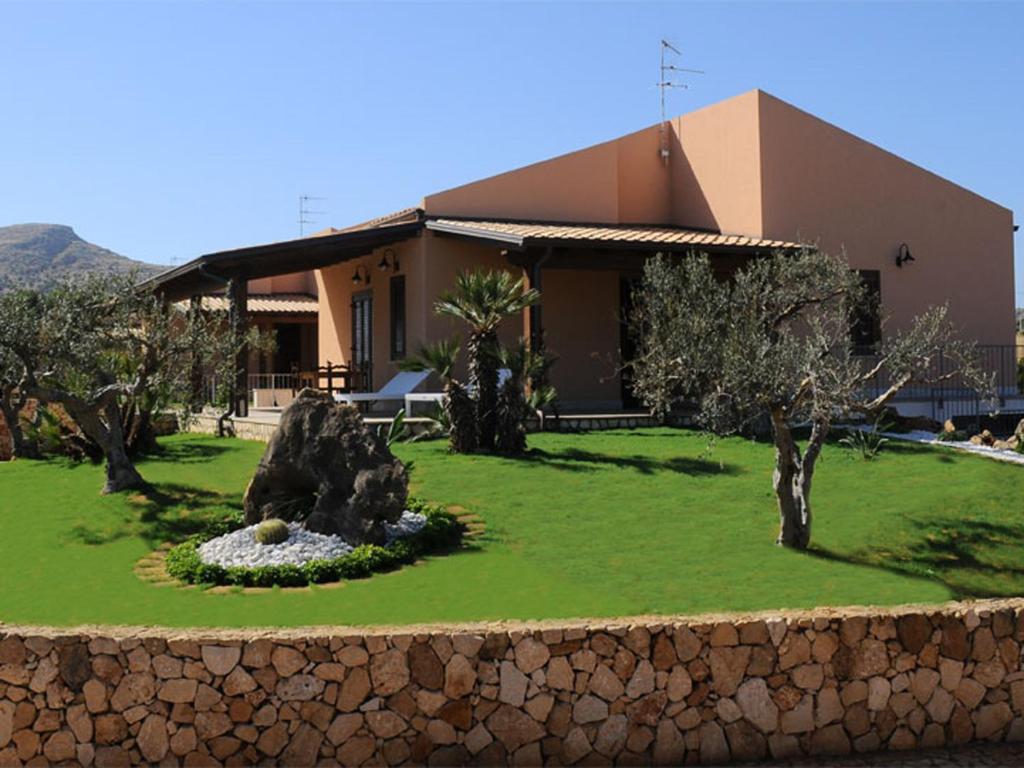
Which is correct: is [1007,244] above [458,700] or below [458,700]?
above

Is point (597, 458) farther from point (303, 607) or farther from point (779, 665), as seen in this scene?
point (779, 665)

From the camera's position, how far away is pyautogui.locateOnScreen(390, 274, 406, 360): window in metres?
20.2

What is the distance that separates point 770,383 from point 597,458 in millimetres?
A: 4037

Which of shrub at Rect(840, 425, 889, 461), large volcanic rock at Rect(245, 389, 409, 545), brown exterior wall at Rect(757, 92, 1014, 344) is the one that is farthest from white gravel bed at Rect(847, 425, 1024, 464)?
large volcanic rock at Rect(245, 389, 409, 545)

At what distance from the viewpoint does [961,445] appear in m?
15.8

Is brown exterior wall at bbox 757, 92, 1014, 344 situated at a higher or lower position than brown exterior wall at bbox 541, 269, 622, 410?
higher

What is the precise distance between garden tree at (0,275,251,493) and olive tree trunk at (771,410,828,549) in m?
7.78

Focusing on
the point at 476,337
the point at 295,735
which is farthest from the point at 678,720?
the point at 476,337

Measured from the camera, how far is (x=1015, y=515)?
11.5m

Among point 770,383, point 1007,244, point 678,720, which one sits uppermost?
point 1007,244

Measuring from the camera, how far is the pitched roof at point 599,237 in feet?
55.2

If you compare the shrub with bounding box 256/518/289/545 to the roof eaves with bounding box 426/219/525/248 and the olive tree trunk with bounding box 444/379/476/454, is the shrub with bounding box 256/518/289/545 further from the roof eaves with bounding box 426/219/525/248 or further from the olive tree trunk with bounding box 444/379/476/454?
the roof eaves with bounding box 426/219/525/248

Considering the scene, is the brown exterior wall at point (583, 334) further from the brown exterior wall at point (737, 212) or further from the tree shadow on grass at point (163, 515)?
the tree shadow on grass at point (163, 515)

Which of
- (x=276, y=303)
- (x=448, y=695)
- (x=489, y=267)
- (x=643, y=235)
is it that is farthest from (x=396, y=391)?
(x=276, y=303)
